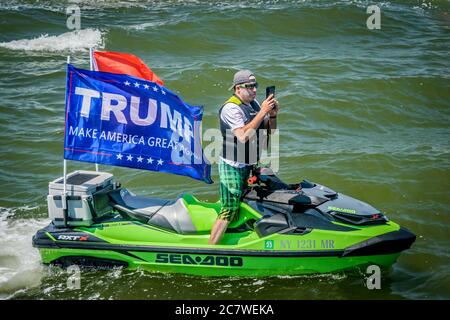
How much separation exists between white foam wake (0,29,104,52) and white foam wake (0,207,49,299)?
8.44 meters

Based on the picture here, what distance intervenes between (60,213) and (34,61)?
9.44m

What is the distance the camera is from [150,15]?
18562 mm

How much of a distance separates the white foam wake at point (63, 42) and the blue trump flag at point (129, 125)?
32.7ft

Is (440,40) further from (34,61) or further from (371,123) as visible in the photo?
(34,61)

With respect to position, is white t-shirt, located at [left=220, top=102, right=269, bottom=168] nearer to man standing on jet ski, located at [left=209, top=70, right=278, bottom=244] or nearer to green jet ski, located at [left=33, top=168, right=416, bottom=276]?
man standing on jet ski, located at [left=209, top=70, right=278, bottom=244]

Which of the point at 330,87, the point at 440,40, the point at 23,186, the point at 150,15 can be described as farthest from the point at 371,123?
the point at 150,15

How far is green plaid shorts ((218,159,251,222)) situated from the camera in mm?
6609

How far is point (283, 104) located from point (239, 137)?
680cm

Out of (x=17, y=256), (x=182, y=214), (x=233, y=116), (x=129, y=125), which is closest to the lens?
(x=233, y=116)

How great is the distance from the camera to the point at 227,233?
6879 millimetres

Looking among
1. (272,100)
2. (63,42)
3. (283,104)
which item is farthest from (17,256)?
(63,42)

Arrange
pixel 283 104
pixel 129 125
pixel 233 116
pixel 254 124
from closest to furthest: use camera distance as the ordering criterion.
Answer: pixel 254 124, pixel 233 116, pixel 129 125, pixel 283 104

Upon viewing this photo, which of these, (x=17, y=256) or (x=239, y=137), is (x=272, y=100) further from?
(x=17, y=256)

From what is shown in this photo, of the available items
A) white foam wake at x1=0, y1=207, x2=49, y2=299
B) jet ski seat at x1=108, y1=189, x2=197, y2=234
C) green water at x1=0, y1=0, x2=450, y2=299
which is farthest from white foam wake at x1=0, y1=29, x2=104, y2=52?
jet ski seat at x1=108, y1=189, x2=197, y2=234
